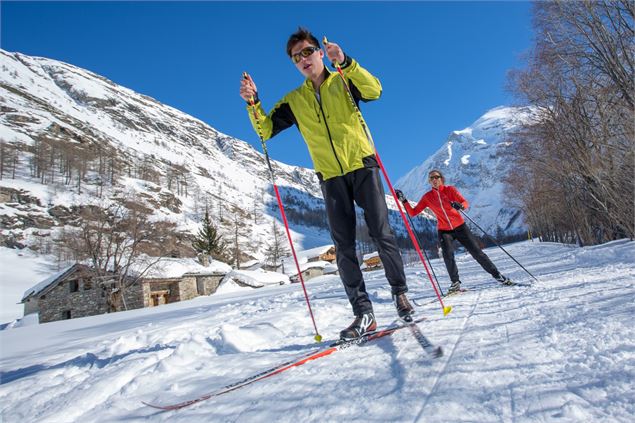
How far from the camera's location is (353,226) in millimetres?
3152

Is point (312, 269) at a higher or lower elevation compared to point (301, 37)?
lower

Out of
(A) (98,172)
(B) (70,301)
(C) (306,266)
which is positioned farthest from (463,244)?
(A) (98,172)

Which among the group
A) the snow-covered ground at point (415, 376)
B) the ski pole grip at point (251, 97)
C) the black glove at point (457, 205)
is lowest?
the snow-covered ground at point (415, 376)

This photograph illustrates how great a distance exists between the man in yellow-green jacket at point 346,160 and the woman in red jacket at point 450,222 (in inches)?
105

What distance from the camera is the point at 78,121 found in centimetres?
12475

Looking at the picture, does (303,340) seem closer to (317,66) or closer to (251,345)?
(251,345)

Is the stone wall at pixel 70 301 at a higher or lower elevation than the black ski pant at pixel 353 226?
higher

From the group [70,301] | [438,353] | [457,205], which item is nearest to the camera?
[438,353]

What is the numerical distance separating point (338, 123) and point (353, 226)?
92 cm

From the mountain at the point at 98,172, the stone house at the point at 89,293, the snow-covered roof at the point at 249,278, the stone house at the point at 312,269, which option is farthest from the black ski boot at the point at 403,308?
the stone house at the point at 312,269

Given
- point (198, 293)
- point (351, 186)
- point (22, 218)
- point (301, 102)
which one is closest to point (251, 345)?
point (351, 186)

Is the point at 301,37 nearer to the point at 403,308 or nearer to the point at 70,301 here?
the point at 403,308

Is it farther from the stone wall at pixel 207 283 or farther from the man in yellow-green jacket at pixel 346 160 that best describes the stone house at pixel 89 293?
the man in yellow-green jacket at pixel 346 160

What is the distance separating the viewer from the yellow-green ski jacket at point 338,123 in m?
2.99
